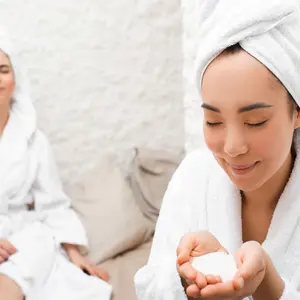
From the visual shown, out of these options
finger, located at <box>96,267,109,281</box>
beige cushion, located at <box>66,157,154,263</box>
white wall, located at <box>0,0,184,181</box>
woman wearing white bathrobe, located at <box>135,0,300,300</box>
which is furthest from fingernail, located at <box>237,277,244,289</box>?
white wall, located at <box>0,0,184,181</box>

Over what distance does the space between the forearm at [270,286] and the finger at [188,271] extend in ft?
0.41

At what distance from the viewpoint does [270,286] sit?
0.86 metres

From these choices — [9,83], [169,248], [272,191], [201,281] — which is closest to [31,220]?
[9,83]

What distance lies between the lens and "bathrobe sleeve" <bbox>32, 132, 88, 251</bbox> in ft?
5.64

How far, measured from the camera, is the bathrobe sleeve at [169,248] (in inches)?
36.7

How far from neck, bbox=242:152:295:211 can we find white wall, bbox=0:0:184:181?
1.14 meters

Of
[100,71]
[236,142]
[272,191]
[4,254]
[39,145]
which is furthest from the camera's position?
[100,71]

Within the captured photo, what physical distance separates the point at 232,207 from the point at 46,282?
0.74m

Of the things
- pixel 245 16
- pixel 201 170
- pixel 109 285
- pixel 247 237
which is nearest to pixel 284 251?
pixel 247 237

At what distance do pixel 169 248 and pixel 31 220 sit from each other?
789 mm

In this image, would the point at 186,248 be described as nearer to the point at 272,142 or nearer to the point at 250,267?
the point at 250,267

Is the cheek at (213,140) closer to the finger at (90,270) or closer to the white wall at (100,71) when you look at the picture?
the finger at (90,270)

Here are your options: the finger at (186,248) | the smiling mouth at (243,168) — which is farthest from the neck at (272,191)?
the finger at (186,248)

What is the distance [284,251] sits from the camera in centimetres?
97
